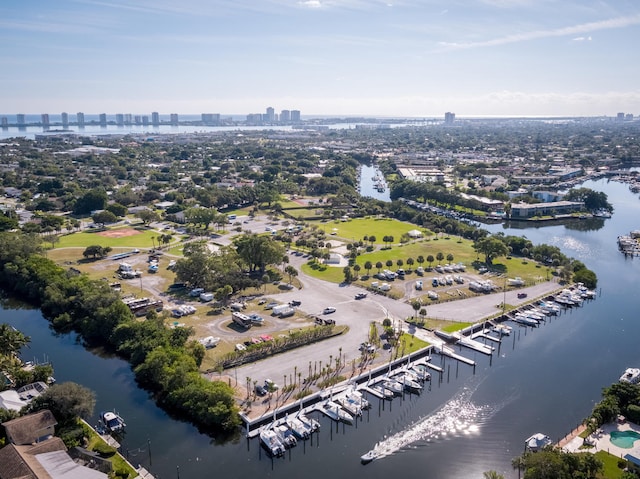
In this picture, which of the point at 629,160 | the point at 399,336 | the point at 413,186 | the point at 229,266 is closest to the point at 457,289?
the point at 399,336

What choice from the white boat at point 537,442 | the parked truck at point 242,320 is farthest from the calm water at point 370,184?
the white boat at point 537,442

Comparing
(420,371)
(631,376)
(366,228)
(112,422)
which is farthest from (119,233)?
(631,376)

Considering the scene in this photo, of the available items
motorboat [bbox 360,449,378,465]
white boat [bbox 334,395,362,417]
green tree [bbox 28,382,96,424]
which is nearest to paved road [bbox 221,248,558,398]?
white boat [bbox 334,395,362,417]

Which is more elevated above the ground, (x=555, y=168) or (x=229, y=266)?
(x=555, y=168)

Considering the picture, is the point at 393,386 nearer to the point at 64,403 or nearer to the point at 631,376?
the point at 631,376

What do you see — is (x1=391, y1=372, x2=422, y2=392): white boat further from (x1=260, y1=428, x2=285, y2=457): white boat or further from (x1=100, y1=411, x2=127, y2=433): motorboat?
(x1=100, y1=411, x2=127, y2=433): motorboat

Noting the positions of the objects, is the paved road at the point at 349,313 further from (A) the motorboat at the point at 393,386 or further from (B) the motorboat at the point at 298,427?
(B) the motorboat at the point at 298,427

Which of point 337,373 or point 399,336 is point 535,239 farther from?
point 337,373
